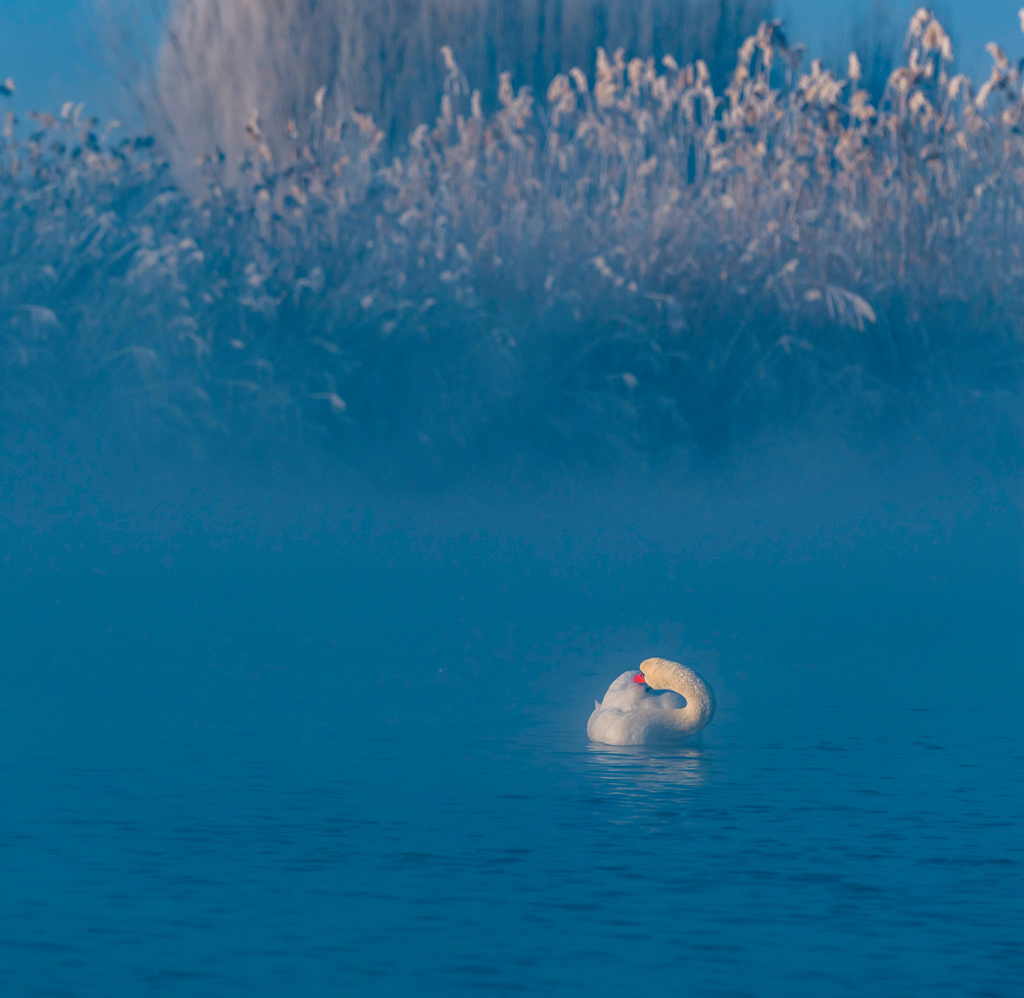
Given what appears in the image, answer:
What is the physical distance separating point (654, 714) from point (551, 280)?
5.44m

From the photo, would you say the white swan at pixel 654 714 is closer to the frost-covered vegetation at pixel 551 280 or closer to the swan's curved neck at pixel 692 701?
the swan's curved neck at pixel 692 701

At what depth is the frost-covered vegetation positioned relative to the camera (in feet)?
31.2

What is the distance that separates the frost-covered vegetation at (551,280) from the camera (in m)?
9.50

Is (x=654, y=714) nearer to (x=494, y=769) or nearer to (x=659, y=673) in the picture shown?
(x=659, y=673)

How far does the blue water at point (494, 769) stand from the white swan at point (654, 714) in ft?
0.25

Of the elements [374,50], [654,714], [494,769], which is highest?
[374,50]

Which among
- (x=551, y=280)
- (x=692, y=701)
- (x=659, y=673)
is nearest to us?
(x=692, y=701)

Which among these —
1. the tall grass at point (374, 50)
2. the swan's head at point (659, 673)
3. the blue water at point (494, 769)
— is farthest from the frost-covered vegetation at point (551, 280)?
the swan's head at point (659, 673)

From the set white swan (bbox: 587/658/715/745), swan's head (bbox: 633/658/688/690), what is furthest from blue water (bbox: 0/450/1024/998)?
swan's head (bbox: 633/658/688/690)

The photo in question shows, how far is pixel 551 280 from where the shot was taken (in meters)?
9.76

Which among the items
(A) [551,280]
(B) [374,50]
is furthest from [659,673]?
(B) [374,50]

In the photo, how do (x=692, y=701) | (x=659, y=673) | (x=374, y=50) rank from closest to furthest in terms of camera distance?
(x=692, y=701), (x=659, y=673), (x=374, y=50)

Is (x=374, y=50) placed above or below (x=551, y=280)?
above

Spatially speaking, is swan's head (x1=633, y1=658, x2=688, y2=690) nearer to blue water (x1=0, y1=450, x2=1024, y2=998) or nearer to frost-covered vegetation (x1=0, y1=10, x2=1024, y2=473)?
blue water (x1=0, y1=450, x2=1024, y2=998)
